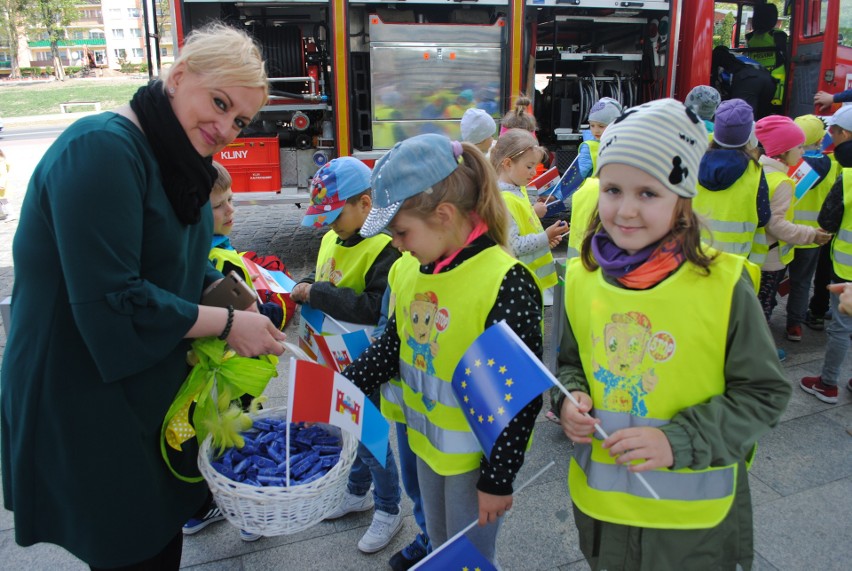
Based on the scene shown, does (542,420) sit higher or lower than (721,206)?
lower

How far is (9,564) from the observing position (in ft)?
8.34

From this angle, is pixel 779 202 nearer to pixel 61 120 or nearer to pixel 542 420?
pixel 542 420

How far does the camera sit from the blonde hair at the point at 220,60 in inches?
62.0

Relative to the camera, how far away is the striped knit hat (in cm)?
139

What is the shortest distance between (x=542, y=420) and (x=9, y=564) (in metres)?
2.64

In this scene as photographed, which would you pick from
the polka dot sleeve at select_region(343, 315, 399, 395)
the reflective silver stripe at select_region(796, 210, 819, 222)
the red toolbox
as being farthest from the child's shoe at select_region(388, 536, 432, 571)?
the red toolbox

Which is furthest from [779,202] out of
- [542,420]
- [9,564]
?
[9,564]

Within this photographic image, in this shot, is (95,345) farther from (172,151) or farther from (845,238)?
(845,238)

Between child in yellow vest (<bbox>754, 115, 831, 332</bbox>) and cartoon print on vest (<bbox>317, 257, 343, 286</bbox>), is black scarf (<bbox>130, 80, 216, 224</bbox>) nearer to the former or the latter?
cartoon print on vest (<bbox>317, 257, 343, 286</bbox>)

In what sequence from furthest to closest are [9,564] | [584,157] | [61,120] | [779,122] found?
[61,120] < [584,157] < [779,122] < [9,564]

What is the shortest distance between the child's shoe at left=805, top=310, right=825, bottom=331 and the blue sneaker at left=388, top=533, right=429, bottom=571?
13.6 ft

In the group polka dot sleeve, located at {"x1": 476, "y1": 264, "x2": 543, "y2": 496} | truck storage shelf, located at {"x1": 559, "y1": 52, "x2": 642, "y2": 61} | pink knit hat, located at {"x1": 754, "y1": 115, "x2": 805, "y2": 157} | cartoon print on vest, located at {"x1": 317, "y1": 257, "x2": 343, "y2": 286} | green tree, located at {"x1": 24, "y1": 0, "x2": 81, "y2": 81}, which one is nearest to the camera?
polka dot sleeve, located at {"x1": 476, "y1": 264, "x2": 543, "y2": 496}

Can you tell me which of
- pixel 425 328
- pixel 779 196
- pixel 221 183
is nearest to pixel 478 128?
pixel 779 196

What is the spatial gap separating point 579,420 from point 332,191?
1356 mm
